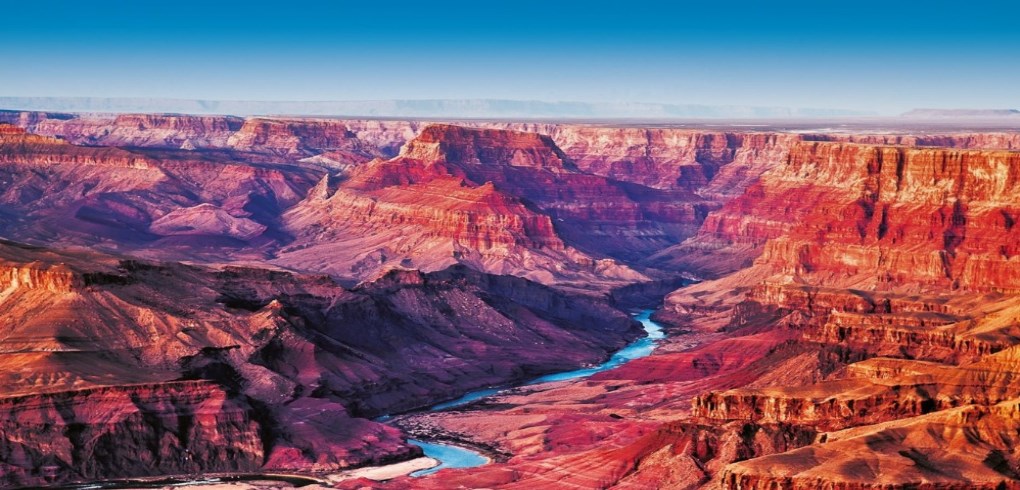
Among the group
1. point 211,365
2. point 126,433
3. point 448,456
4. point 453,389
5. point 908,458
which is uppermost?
point 908,458

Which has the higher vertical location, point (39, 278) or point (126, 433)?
point (39, 278)

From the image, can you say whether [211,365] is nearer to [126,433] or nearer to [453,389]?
[126,433]

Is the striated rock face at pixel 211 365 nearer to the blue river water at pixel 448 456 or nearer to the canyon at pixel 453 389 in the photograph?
the canyon at pixel 453 389

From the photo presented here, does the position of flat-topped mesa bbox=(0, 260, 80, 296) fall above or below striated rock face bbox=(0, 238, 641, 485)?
above

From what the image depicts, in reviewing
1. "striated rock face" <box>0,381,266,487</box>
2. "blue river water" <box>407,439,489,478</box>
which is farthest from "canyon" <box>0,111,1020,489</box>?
"blue river water" <box>407,439,489,478</box>

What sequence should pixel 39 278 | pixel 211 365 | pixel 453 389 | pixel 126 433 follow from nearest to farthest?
pixel 126 433
pixel 211 365
pixel 39 278
pixel 453 389

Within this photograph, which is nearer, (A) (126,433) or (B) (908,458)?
(B) (908,458)

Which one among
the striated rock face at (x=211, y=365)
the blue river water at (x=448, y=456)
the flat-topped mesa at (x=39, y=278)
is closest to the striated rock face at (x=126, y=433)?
the striated rock face at (x=211, y=365)

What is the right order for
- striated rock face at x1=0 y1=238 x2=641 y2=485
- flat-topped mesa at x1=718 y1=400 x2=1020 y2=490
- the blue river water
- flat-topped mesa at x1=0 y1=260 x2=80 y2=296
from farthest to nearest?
1. flat-topped mesa at x1=0 y1=260 x2=80 y2=296
2. the blue river water
3. striated rock face at x1=0 y1=238 x2=641 y2=485
4. flat-topped mesa at x1=718 y1=400 x2=1020 y2=490

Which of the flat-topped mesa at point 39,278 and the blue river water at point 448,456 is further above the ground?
the flat-topped mesa at point 39,278

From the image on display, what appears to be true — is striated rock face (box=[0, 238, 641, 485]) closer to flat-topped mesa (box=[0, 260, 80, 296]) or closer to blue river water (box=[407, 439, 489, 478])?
flat-topped mesa (box=[0, 260, 80, 296])

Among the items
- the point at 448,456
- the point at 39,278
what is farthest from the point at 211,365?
the point at 448,456

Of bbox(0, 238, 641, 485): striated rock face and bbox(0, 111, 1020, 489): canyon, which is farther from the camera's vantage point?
bbox(0, 238, 641, 485): striated rock face
